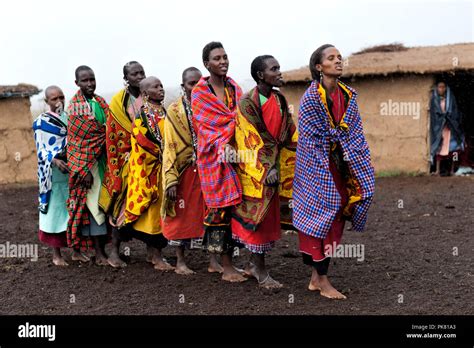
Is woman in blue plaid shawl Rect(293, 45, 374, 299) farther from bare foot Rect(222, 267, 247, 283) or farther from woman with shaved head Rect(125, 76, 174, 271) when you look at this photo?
woman with shaved head Rect(125, 76, 174, 271)

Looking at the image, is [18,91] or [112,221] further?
[18,91]

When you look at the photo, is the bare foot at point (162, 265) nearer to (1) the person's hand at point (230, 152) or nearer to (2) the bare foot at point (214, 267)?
(2) the bare foot at point (214, 267)

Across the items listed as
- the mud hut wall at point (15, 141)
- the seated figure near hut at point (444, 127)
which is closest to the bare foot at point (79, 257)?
the mud hut wall at point (15, 141)

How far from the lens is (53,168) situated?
7090 mm

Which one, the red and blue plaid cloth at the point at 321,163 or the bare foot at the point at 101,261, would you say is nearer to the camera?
the red and blue plaid cloth at the point at 321,163

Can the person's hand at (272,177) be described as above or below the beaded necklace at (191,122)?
below

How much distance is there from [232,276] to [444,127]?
8142 mm

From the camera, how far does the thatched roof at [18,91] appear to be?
13070 mm

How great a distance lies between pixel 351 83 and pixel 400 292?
8067 mm

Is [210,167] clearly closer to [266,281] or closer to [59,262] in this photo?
[266,281]

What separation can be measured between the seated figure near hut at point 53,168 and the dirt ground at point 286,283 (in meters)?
0.42

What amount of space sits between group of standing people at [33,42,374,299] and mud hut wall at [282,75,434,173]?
284 inches

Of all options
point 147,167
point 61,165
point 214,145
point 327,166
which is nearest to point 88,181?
point 61,165

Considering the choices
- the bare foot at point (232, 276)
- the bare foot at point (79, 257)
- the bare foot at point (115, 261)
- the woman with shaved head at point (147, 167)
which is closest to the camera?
the bare foot at point (232, 276)
